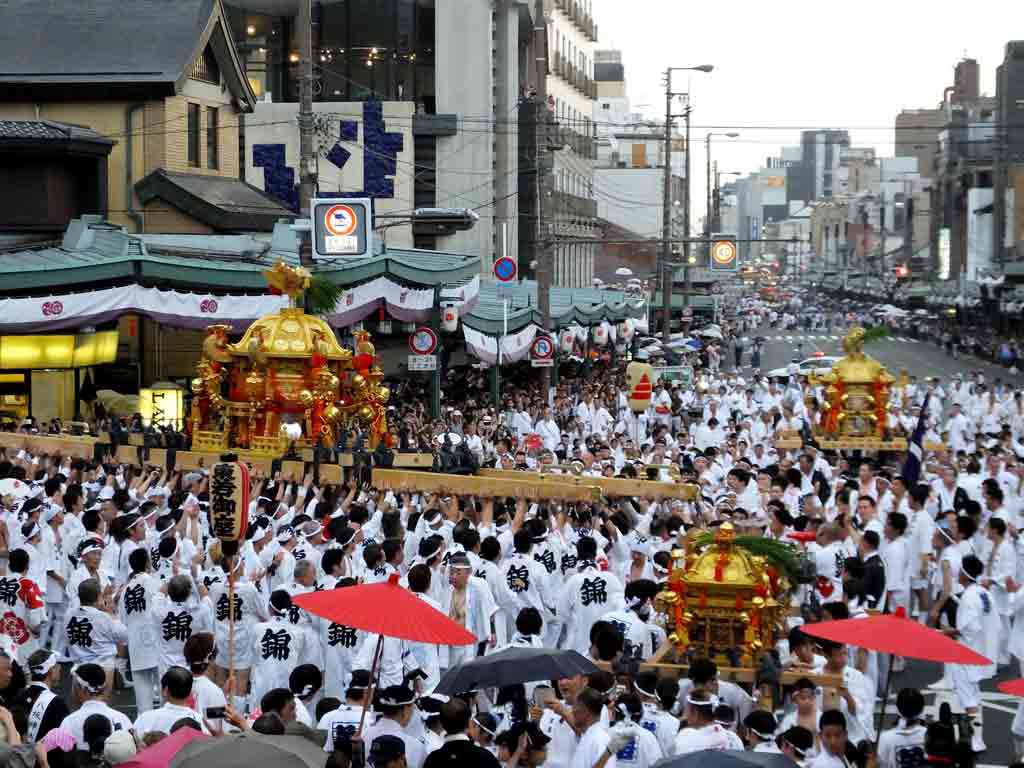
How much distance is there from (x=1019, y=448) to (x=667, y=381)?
39.1ft

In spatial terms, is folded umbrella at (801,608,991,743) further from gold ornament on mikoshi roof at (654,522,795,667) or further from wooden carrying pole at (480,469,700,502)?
wooden carrying pole at (480,469,700,502)

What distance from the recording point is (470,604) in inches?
473

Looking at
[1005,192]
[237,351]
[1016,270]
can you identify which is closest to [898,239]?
[1005,192]

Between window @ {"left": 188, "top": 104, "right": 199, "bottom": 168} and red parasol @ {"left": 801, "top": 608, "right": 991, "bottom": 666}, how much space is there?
28.9 metres

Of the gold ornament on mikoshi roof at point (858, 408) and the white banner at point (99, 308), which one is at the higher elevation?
the white banner at point (99, 308)

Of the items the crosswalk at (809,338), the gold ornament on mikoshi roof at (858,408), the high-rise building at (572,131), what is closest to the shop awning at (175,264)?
the gold ornament on mikoshi roof at (858,408)

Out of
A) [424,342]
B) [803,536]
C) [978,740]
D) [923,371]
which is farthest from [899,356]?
[978,740]

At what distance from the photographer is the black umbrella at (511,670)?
835 cm

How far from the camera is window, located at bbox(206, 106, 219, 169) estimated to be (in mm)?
36438

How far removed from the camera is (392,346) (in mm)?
37375

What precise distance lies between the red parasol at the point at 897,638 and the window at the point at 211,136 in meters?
29.9

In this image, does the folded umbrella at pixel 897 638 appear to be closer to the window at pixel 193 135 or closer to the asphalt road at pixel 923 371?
the asphalt road at pixel 923 371

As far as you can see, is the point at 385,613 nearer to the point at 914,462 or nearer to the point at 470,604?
the point at 470,604

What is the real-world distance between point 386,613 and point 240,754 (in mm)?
2034
